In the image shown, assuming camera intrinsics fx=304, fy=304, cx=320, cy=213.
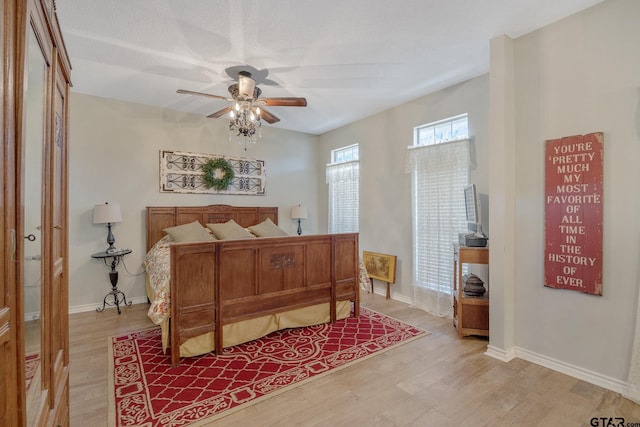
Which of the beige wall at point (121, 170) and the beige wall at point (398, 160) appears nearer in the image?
the beige wall at point (398, 160)

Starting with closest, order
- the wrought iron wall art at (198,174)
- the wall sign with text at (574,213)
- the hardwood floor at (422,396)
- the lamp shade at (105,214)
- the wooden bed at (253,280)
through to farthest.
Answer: the hardwood floor at (422,396) < the wall sign with text at (574,213) < the wooden bed at (253,280) < the lamp shade at (105,214) < the wrought iron wall art at (198,174)

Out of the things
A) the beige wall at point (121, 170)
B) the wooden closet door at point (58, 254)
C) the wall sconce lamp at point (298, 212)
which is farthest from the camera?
the wall sconce lamp at point (298, 212)

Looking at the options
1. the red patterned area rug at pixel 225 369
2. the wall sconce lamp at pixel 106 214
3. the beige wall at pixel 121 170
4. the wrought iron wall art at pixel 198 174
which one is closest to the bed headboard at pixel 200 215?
the beige wall at pixel 121 170

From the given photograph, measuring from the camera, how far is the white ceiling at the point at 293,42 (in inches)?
93.1

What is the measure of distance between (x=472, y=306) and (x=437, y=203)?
1367 mm

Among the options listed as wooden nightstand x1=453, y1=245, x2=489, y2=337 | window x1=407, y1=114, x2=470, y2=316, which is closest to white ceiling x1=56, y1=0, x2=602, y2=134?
window x1=407, y1=114, x2=470, y2=316

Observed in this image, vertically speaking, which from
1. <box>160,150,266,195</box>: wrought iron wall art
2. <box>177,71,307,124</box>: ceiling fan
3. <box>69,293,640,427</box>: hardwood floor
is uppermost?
<box>177,71,307,124</box>: ceiling fan

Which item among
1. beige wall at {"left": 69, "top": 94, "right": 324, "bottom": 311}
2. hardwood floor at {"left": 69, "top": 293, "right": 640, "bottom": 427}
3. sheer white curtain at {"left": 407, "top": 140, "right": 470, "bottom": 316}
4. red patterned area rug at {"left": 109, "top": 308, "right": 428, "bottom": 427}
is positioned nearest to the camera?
hardwood floor at {"left": 69, "top": 293, "right": 640, "bottom": 427}

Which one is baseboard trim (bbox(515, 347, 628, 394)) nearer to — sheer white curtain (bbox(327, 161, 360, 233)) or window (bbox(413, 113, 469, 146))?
window (bbox(413, 113, 469, 146))

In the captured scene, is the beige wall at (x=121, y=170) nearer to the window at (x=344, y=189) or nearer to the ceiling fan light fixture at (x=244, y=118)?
the window at (x=344, y=189)

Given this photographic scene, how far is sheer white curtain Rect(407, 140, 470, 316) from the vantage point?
3.74 m

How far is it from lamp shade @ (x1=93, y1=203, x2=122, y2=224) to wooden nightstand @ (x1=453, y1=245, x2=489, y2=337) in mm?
4189

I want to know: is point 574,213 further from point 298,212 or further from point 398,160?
point 298,212

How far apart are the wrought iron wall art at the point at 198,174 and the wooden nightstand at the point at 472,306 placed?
3.59 metres
